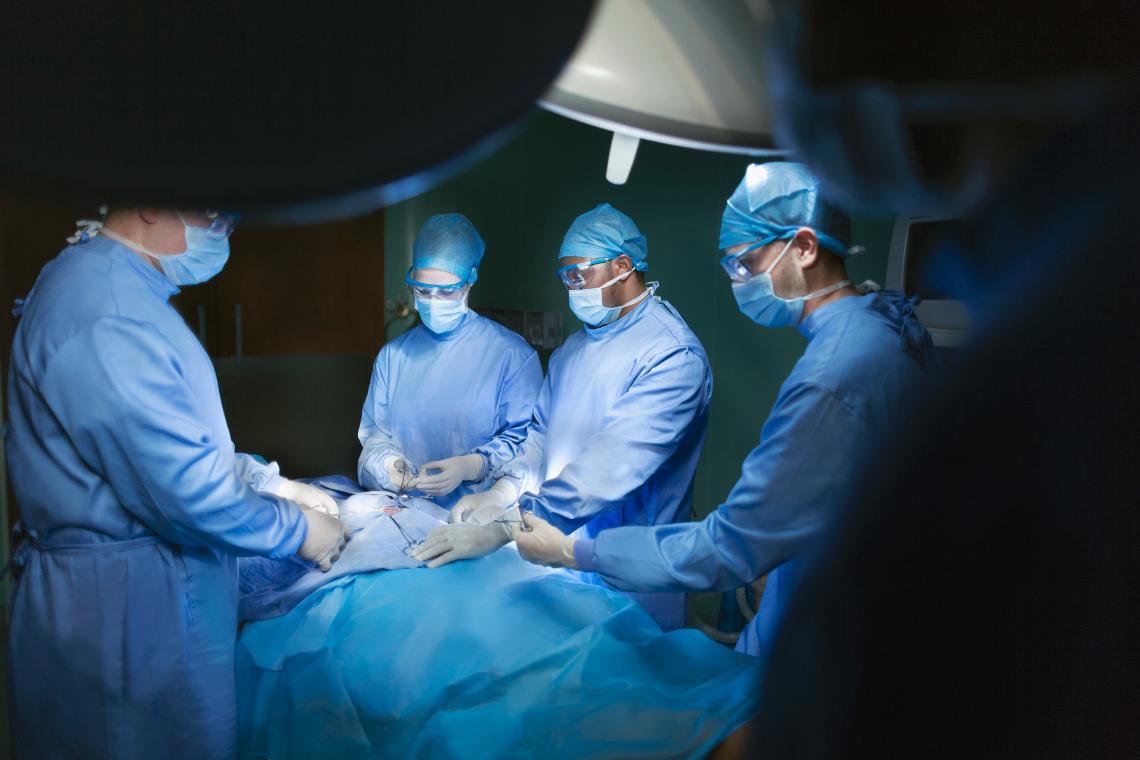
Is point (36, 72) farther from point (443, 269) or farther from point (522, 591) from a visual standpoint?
point (443, 269)

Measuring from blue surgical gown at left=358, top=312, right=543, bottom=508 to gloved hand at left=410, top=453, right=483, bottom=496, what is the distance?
3.4 inches

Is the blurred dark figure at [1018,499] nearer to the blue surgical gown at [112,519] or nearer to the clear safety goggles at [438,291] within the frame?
the blue surgical gown at [112,519]

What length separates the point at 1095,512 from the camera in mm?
212

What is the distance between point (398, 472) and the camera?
2.34m

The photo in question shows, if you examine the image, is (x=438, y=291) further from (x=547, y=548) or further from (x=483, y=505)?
(x=547, y=548)

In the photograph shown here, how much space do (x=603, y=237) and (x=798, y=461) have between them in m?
1.11

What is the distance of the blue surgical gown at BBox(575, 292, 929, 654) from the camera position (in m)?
1.25

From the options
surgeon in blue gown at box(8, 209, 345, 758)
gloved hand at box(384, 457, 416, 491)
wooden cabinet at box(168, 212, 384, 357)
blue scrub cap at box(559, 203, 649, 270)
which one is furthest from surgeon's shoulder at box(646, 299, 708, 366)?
wooden cabinet at box(168, 212, 384, 357)

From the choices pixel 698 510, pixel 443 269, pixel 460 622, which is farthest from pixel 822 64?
pixel 698 510

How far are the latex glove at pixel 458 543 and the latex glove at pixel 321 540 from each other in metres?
0.19

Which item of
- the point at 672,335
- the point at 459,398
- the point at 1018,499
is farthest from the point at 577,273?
the point at 1018,499

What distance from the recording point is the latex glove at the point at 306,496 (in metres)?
1.96

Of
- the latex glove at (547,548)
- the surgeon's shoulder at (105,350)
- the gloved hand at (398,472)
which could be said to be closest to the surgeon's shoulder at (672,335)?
the latex glove at (547,548)

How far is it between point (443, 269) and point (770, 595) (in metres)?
1.51
